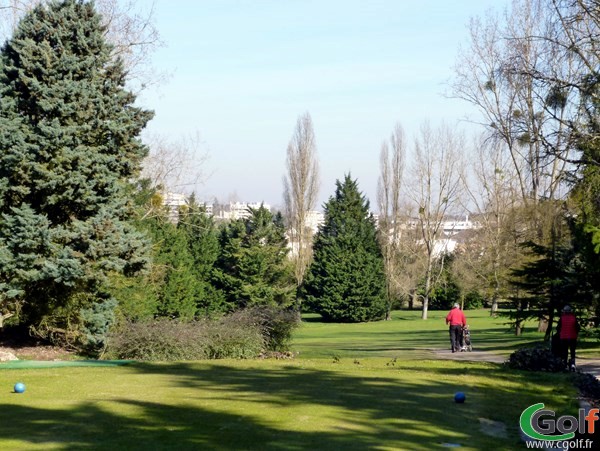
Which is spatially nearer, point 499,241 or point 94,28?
point 94,28

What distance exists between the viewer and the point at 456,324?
3166cm

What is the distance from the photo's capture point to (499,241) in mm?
56125

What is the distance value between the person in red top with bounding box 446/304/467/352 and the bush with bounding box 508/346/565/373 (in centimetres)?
1310

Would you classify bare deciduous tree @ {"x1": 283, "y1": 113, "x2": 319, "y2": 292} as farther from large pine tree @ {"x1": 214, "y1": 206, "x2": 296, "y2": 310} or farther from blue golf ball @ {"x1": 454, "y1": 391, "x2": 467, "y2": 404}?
blue golf ball @ {"x1": 454, "y1": 391, "x2": 467, "y2": 404}

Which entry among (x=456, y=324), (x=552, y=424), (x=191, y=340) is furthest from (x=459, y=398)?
(x=456, y=324)

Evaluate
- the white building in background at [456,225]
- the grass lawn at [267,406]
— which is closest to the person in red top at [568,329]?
the grass lawn at [267,406]

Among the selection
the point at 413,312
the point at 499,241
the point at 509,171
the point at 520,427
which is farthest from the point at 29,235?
the point at 413,312

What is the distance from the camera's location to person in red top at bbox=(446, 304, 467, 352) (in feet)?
102

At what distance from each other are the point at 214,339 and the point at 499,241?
36741 millimetres

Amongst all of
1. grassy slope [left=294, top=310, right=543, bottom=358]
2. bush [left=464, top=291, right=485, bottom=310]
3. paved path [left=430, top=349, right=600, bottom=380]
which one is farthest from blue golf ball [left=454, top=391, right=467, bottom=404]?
bush [left=464, top=291, right=485, bottom=310]

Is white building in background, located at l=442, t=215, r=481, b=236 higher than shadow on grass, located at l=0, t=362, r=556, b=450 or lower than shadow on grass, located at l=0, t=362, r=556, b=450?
higher

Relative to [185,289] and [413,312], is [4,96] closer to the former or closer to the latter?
[185,289]

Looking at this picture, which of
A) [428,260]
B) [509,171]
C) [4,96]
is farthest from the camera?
[428,260]

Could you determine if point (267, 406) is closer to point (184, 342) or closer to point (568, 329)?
point (184, 342)
